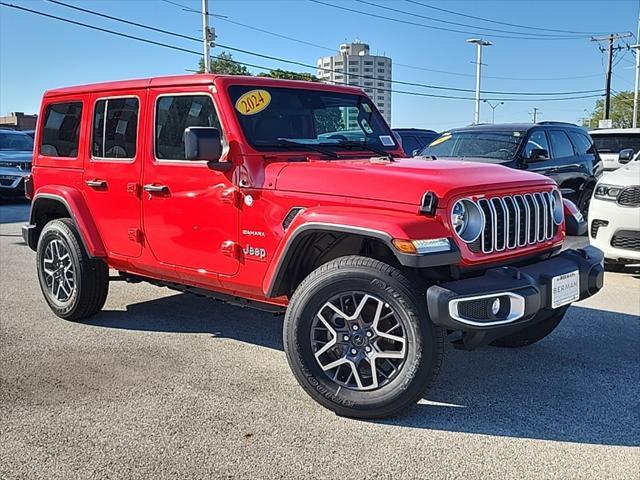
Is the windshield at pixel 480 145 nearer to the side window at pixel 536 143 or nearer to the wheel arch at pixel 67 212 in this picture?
the side window at pixel 536 143

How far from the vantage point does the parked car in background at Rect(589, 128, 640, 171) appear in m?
13.7

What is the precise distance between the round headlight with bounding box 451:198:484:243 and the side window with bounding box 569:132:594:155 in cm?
778

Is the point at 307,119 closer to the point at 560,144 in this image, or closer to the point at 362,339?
the point at 362,339

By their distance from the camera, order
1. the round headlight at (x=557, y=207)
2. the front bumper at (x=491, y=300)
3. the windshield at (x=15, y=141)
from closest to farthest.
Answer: the front bumper at (x=491, y=300) → the round headlight at (x=557, y=207) → the windshield at (x=15, y=141)

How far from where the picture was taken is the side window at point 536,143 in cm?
931

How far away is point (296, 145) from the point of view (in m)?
A: 4.50

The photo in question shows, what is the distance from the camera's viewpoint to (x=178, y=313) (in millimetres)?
5969

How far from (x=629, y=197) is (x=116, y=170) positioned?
5283mm

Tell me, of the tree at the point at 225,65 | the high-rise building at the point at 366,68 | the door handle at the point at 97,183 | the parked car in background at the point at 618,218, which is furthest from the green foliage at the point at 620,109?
the door handle at the point at 97,183

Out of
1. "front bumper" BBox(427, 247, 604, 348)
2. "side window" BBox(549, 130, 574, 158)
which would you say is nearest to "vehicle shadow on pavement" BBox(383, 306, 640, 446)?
"front bumper" BBox(427, 247, 604, 348)

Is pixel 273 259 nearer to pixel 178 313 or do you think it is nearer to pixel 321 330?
pixel 321 330

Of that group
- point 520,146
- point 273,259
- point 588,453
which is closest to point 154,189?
point 273,259

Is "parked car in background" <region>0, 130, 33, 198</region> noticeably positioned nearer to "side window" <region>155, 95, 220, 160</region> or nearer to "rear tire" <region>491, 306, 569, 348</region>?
"side window" <region>155, 95, 220, 160</region>

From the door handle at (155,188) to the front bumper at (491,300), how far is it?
2167 millimetres
